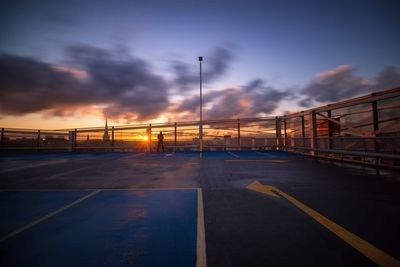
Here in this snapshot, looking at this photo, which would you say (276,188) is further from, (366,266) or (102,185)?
(102,185)

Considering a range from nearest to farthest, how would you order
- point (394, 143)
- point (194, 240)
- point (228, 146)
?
point (194, 240), point (394, 143), point (228, 146)

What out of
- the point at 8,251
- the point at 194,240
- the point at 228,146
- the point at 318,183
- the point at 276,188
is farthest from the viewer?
the point at 228,146

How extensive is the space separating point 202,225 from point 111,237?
4.12 ft

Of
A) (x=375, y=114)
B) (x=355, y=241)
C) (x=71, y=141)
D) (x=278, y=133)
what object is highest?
(x=375, y=114)

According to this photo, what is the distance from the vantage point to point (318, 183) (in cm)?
462

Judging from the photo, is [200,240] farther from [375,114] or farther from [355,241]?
Result: [375,114]

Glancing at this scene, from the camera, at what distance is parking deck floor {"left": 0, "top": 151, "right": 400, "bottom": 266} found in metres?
1.82

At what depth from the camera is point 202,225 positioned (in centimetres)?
248

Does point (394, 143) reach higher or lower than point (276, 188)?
higher

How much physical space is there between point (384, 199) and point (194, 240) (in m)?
4.05

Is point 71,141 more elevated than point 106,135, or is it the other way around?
point 106,135

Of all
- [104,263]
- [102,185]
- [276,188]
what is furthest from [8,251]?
[276,188]

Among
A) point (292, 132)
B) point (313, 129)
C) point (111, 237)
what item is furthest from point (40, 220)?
point (292, 132)

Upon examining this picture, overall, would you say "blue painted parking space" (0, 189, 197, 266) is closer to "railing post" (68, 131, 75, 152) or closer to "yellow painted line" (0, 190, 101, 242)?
"yellow painted line" (0, 190, 101, 242)
